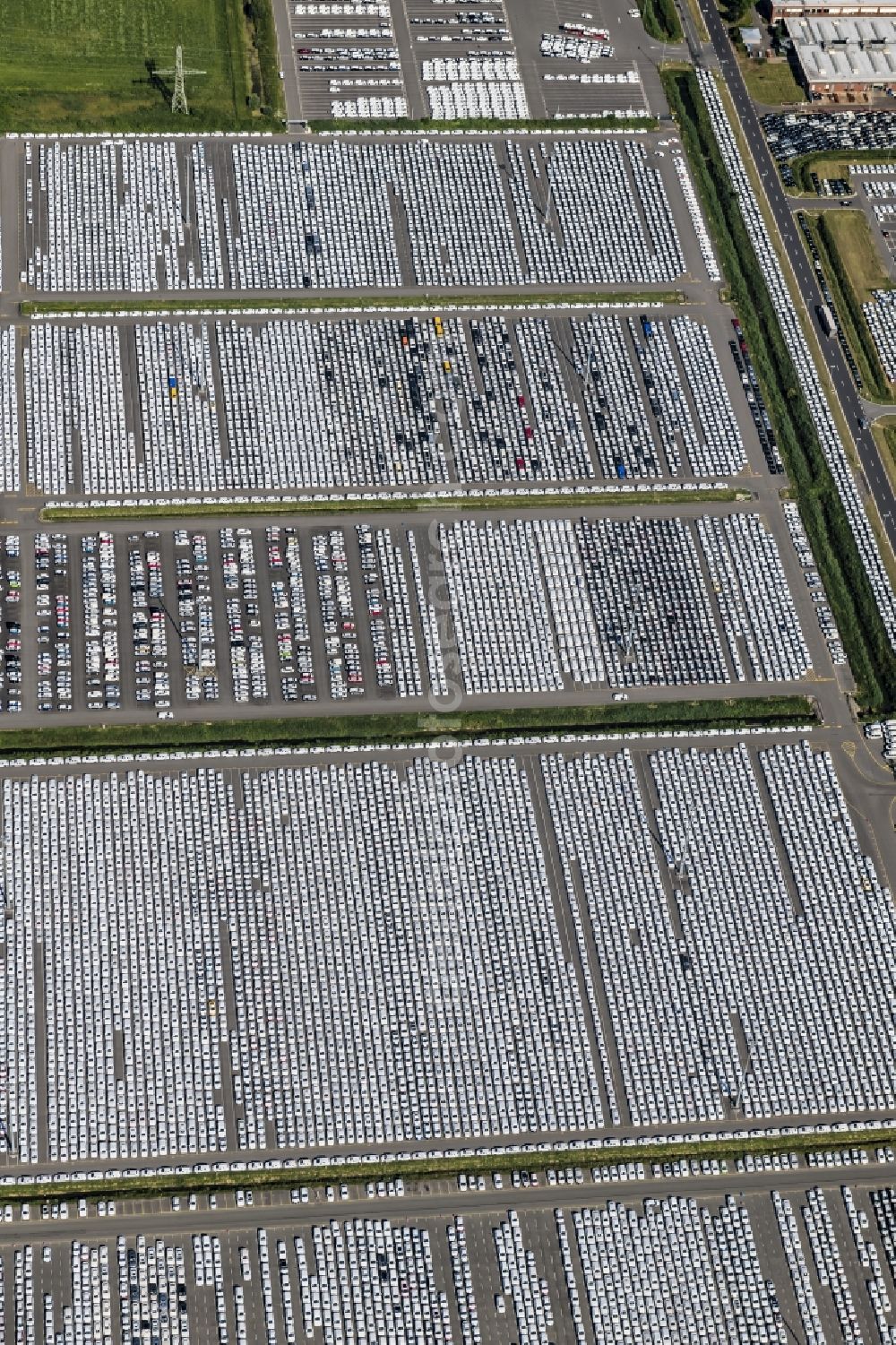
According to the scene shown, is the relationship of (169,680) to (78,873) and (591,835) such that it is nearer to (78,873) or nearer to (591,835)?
(78,873)

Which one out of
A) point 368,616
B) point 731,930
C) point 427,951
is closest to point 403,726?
point 368,616

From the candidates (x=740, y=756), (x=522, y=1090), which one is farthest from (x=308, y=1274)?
(x=740, y=756)

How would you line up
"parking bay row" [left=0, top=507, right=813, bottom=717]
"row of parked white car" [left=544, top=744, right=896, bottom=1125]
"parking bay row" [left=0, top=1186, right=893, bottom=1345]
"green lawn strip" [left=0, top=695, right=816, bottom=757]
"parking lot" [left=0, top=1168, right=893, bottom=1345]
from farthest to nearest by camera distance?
1. "parking bay row" [left=0, top=507, right=813, bottom=717]
2. "green lawn strip" [left=0, top=695, right=816, bottom=757]
3. "row of parked white car" [left=544, top=744, right=896, bottom=1125]
4. "parking lot" [left=0, top=1168, right=893, bottom=1345]
5. "parking bay row" [left=0, top=1186, right=893, bottom=1345]

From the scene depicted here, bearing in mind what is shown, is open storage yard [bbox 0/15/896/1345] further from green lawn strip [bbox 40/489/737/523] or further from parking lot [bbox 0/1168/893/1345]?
green lawn strip [bbox 40/489/737/523]

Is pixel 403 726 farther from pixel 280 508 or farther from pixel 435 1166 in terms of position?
pixel 435 1166

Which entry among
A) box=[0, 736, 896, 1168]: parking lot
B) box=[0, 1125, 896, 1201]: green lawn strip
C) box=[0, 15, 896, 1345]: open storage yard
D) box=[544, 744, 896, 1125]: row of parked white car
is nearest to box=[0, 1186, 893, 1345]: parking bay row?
box=[0, 15, 896, 1345]: open storage yard
